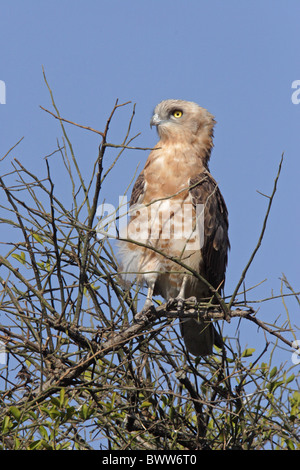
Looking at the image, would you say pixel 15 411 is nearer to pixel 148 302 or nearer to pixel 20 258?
pixel 20 258

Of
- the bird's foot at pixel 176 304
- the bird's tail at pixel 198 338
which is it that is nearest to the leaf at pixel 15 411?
the bird's foot at pixel 176 304

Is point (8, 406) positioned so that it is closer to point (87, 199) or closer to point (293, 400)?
point (87, 199)

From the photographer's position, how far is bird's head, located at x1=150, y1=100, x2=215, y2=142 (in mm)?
6199

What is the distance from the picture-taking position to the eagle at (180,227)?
5395 mm

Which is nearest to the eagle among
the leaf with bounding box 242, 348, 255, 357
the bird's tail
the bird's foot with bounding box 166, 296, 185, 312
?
the bird's tail

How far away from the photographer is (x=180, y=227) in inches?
212

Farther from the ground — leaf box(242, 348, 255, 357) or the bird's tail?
the bird's tail

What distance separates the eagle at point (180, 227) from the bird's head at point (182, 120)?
13 millimetres

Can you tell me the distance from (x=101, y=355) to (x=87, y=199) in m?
0.95

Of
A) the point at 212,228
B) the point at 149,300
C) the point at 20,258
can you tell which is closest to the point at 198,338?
the point at 149,300

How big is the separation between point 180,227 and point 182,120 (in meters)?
1.34

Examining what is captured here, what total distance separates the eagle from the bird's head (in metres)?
0.01

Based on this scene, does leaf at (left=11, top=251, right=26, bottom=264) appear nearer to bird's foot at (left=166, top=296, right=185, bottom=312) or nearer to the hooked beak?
bird's foot at (left=166, top=296, right=185, bottom=312)
